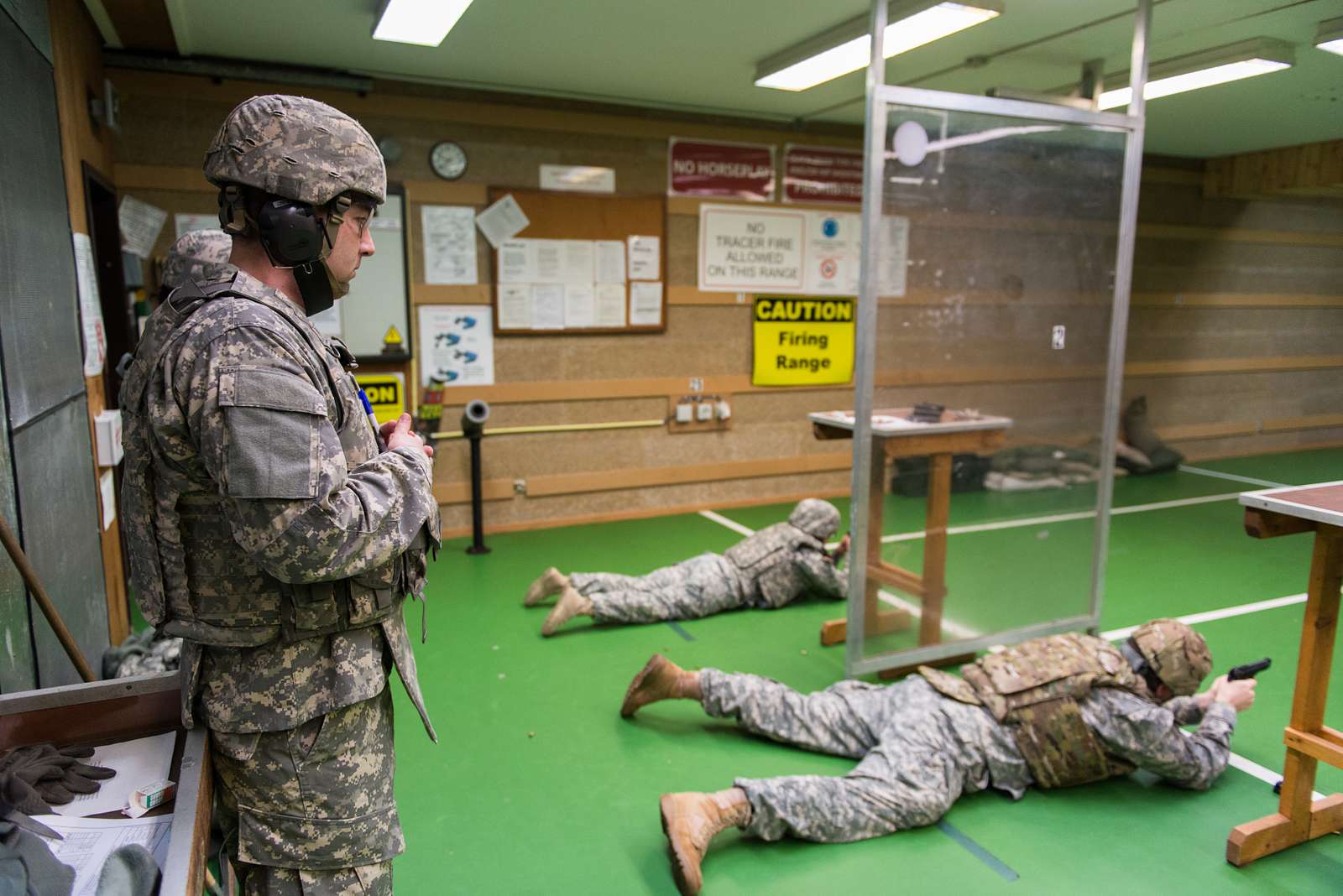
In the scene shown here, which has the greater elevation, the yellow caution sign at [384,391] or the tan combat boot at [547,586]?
the yellow caution sign at [384,391]

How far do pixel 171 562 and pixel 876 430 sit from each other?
2411 mm

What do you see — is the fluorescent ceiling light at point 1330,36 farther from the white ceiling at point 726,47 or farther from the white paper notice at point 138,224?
the white paper notice at point 138,224

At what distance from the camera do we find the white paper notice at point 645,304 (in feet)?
18.8

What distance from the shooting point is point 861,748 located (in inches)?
A: 110

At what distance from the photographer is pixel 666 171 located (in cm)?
572

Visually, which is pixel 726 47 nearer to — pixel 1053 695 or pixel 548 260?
pixel 548 260

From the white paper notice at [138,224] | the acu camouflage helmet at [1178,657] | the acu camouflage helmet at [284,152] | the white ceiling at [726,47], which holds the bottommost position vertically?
the acu camouflage helmet at [1178,657]

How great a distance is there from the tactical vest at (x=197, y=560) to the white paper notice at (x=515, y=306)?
160 inches

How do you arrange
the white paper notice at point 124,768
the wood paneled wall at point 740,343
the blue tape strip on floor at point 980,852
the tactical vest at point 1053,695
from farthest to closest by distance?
1. the wood paneled wall at point 740,343
2. the tactical vest at point 1053,695
3. the blue tape strip on floor at point 980,852
4. the white paper notice at point 124,768

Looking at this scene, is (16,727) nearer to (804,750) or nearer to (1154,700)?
(804,750)

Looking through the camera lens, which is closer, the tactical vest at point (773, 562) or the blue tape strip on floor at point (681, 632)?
the blue tape strip on floor at point (681, 632)

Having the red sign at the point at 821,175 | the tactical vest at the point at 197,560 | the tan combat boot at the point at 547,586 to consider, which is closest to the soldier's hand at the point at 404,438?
the tactical vest at the point at 197,560

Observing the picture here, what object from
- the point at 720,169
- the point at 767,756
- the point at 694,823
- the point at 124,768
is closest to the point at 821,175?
the point at 720,169

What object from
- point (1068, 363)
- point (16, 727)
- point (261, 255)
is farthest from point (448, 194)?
point (16, 727)
